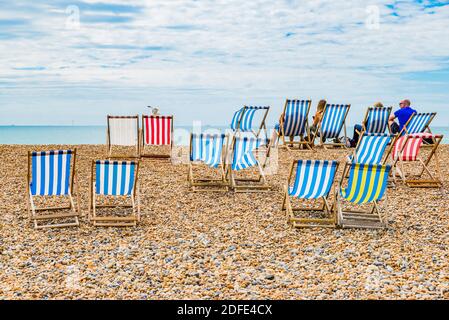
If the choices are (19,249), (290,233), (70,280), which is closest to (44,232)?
(19,249)

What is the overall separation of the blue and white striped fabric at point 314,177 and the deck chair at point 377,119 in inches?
214

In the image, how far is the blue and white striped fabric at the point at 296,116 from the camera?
33.8 ft

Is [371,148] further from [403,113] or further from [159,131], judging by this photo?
[403,113]

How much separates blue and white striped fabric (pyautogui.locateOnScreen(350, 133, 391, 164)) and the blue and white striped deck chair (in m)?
3.44

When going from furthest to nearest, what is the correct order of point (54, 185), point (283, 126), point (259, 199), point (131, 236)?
point (283, 126) < point (259, 199) < point (54, 185) < point (131, 236)

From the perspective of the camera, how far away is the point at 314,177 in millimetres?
5402

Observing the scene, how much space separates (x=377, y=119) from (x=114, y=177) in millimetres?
6661

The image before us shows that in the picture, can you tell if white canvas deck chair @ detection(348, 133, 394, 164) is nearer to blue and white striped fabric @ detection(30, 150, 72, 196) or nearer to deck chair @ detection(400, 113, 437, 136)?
deck chair @ detection(400, 113, 437, 136)

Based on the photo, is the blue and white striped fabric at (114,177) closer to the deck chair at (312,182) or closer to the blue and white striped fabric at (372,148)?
the deck chair at (312,182)


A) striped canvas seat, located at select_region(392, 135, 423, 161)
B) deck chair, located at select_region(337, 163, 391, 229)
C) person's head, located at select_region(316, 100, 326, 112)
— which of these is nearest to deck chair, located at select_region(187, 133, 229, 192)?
deck chair, located at select_region(337, 163, 391, 229)

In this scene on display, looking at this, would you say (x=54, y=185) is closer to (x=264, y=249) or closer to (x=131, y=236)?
(x=131, y=236)

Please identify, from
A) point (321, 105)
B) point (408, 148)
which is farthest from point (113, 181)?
point (321, 105)
